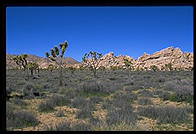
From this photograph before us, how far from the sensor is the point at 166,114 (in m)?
5.69

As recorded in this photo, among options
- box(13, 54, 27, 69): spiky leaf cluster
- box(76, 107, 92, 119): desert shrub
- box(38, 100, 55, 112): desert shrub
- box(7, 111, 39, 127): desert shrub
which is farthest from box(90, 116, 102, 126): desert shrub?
box(13, 54, 27, 69): spiky leaf cluster

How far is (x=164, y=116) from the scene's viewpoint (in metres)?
5.57

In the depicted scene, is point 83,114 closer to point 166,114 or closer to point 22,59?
point 166,114

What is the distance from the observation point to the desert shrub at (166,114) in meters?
5.30

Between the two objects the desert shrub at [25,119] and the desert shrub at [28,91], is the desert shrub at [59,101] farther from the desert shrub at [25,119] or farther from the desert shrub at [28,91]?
the desert shrub at [25,119]

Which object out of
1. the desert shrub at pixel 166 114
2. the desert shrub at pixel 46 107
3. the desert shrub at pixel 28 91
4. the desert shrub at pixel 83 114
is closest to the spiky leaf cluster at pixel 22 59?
the desert shrub at pixel 28 91

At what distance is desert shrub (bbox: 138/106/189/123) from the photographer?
5.30 m

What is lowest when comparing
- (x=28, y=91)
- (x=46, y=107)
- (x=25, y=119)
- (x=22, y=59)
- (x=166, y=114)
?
(x=166, y=114)

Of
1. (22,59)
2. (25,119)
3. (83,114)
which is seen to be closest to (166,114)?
(83,114)

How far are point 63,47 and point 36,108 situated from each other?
11380 mm
